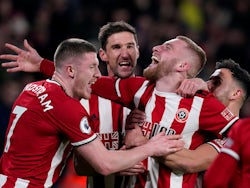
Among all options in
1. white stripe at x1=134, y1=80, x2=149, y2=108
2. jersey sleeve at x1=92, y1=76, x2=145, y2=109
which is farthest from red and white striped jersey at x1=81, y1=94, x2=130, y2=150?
white stripe at x1=134, y1=80, x2=149, y2=108

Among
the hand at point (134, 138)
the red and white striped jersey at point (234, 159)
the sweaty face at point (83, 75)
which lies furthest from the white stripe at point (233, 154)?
the sweaty face at point (83, 75)

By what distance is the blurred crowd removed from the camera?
10.0 meters

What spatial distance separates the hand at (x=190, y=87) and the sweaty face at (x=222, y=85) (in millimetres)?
257

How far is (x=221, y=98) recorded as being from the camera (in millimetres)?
4859

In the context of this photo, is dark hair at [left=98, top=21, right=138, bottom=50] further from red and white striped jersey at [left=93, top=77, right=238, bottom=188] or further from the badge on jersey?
the badge on jersey

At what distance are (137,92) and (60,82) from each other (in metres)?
0.63

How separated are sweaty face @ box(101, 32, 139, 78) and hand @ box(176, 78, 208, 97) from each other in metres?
0.97

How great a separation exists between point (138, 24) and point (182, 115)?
20.5ft

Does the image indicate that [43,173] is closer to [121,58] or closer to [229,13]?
[121,58]

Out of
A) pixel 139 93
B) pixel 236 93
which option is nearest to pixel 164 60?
pixel 139 93

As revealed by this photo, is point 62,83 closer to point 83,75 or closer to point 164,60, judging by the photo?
point 83,75

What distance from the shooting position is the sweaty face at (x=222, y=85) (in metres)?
4.86

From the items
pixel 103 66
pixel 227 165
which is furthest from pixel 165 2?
pixel 227 165

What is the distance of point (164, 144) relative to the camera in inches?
174
